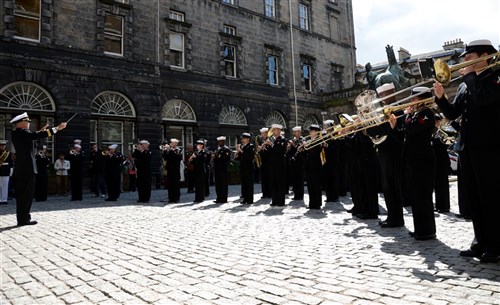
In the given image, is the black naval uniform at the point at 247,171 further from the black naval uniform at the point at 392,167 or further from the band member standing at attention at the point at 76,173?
the band member standing at attention at the point at 76,173

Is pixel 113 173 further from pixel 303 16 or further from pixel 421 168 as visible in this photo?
pixel 303 16

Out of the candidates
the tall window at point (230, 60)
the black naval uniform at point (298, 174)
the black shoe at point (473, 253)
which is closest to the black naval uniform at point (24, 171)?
the black naval uniform at point (298, 174)

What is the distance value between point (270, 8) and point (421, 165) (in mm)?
25519

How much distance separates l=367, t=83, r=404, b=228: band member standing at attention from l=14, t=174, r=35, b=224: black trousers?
23.6 ft

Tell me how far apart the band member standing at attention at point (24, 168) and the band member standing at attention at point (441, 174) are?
8370 mm

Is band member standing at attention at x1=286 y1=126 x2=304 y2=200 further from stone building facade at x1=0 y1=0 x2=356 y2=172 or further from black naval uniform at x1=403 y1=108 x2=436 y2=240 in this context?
stone building facade at x1=0 y1=0 x2=356 y2=172

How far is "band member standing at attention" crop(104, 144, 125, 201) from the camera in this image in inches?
536

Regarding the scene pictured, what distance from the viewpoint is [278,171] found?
1038 centimetres

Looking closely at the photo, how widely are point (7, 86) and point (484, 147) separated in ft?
60.2

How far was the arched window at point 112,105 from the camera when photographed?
18631 millimetres

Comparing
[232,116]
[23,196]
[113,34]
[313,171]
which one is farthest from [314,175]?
[232,116]

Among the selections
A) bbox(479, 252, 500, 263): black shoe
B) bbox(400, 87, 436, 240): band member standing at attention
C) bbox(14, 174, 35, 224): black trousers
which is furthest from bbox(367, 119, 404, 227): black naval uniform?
bbox(14, 174, 35, 224): black trousers

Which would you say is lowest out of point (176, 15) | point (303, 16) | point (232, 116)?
point (232, 116)

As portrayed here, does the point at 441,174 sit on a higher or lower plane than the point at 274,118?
lower
